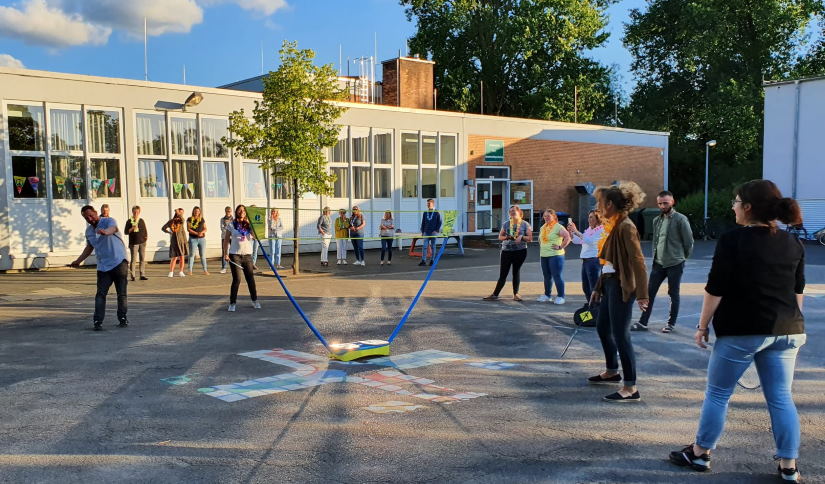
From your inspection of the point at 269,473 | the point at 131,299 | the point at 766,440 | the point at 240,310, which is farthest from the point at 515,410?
the point at 131,299

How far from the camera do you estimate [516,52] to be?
41094 mm

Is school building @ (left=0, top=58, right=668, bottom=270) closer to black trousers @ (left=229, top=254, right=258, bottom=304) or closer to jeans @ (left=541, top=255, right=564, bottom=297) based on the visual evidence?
black trousers @ (left=229, top=254, right=258, bottom=304)

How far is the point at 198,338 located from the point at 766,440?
6.48 meters

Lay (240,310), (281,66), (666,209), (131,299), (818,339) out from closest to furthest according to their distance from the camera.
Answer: (818,339)
(666,209)
(240,310)
(131,299)
(281,66)

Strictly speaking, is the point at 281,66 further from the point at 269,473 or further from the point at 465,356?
the point at 269,473

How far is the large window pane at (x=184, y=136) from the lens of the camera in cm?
2023

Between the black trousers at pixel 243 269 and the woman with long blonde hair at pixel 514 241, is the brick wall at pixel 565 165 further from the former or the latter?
the black trousers at pixel 243 269

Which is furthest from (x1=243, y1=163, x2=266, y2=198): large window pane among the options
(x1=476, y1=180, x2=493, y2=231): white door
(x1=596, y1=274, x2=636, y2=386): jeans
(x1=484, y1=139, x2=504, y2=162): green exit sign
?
(x1=596, y1=274, x2=636, y2=386): jeans

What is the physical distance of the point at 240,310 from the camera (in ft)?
37.3

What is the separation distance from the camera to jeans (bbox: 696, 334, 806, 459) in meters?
4.01

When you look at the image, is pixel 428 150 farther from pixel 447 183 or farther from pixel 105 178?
pixel 105 178

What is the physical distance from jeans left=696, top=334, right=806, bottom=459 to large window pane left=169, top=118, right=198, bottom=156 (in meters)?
18.5

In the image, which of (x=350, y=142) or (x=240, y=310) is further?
(x=350, y=142)

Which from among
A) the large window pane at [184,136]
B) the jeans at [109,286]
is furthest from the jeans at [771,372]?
the large window pane at [184,136]
